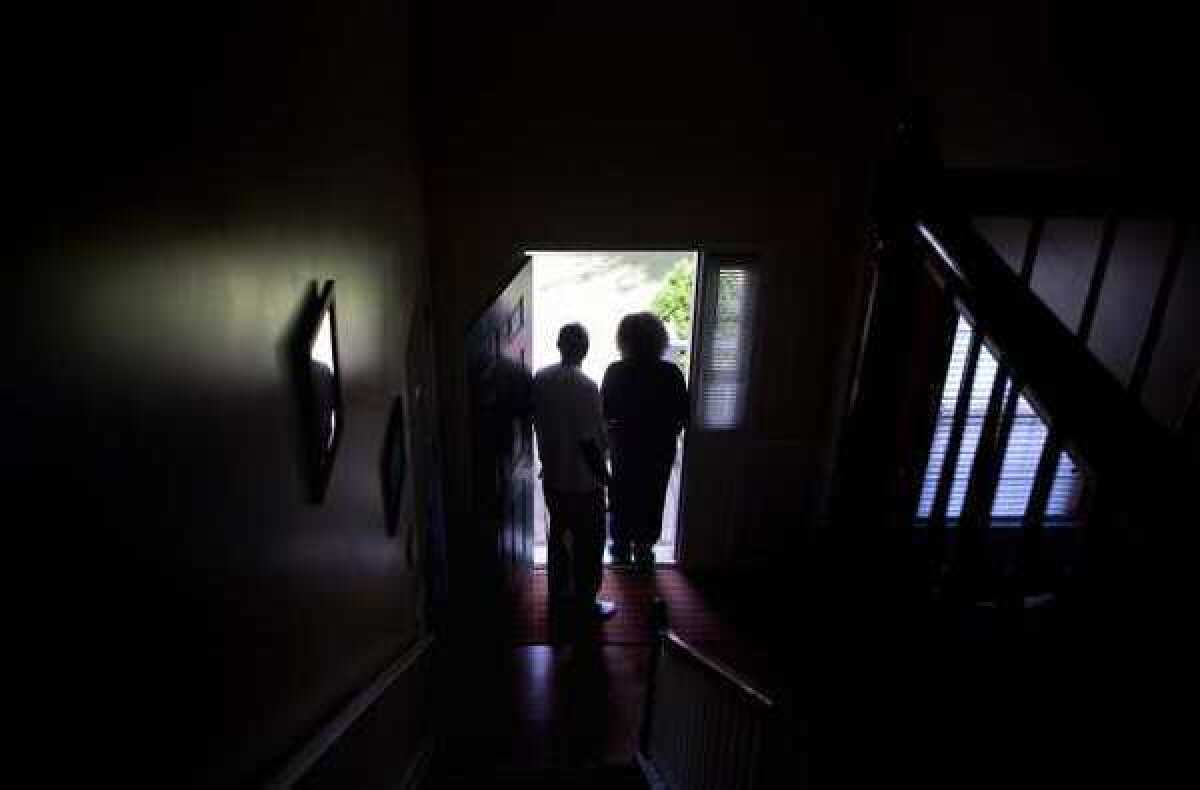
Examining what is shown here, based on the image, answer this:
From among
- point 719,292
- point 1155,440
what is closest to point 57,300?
point 1155,440

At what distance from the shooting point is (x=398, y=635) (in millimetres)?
2729

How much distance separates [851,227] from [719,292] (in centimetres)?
78

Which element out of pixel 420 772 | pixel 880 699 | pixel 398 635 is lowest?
pixel 420 772

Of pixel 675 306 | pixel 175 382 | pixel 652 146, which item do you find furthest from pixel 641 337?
pixel 675 306

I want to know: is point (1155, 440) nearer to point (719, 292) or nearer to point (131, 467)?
point (131, 467)

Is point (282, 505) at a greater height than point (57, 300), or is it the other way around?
point (57, 300)

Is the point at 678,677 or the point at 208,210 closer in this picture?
the point at 208,210

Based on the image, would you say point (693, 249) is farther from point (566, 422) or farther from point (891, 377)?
point (891, 377)

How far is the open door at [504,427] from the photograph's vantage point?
10.3ft

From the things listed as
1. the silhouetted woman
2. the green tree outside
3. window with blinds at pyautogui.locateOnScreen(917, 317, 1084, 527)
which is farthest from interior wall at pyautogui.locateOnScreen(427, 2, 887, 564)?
the green tree outside

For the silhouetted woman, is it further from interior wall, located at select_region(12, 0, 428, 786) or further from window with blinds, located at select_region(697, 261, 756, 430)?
interior wall, located at select_region(12, 0, 428, 786)

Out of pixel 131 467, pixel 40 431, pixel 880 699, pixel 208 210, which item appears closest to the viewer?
pixel 40 431

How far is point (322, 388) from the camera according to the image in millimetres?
1700

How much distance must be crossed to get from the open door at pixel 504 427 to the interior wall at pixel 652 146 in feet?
1.09
